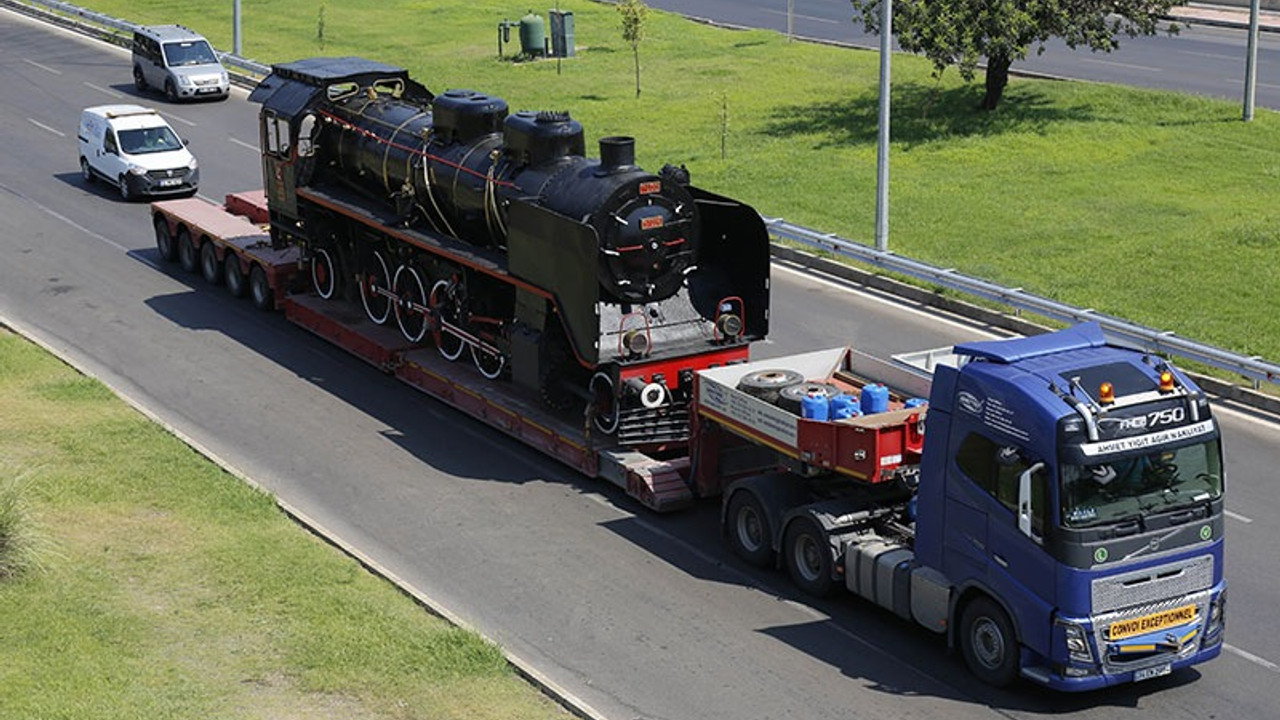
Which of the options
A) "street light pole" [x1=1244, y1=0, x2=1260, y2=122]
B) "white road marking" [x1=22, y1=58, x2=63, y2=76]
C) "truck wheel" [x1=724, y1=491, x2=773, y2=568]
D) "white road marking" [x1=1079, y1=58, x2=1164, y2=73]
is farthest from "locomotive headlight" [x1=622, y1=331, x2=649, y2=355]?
"white road marking" [x1=22, y1=58, x2=63, y2=76]

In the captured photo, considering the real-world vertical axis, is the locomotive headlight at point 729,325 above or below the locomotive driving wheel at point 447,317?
above

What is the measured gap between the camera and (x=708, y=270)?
22812 millimetres

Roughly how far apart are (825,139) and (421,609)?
26179 millimetres

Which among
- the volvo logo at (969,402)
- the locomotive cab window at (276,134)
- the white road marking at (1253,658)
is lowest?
the white road marking at (1253,658)

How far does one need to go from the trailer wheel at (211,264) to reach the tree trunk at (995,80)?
19.9 metres

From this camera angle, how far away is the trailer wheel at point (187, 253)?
31189 mm

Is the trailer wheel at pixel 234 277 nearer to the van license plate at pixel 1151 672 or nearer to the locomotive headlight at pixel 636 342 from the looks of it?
the locomotive headlight at pixel 636 342

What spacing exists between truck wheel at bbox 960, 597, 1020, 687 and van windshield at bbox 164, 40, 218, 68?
1386 inches

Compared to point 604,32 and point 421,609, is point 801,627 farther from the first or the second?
point 604,32

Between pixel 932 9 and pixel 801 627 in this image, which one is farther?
pixel 932 9

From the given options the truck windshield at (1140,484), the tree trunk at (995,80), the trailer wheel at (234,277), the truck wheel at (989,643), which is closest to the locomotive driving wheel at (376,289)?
the trailer wheel at (234,277)

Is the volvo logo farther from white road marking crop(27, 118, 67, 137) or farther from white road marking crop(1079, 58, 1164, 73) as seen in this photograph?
white road marking crop(1079, 58, 1164, 73)

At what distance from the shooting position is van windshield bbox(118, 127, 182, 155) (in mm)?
36469

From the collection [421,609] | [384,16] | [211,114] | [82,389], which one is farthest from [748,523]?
[384,16]
